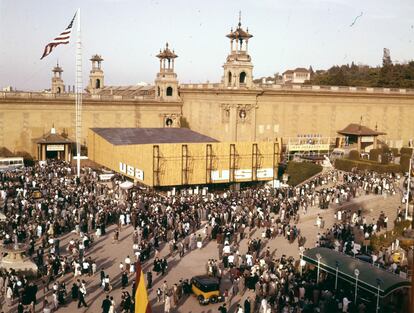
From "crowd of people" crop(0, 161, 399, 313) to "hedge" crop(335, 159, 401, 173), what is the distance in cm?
197

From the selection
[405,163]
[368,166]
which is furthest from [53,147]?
[405,163]

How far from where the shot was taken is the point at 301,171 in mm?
48188

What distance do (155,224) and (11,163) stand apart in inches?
933

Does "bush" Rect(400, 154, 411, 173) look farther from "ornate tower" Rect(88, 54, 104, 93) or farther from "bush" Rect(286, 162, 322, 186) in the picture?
"ornate tower" Rect(88, 54, 104, 93)

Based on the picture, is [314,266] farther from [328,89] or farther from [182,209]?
[328,89]

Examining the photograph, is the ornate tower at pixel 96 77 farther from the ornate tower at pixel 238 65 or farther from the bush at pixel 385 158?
the bush at pixel 385 158

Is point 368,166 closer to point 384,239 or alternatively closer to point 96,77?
point 384,239

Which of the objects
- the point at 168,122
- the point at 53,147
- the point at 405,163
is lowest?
the point at 405,163

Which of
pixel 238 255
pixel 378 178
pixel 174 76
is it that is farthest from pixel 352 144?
pixel 238 255

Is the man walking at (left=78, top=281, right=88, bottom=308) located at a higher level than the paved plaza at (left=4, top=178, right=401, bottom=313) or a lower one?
higher

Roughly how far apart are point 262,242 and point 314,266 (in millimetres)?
5767

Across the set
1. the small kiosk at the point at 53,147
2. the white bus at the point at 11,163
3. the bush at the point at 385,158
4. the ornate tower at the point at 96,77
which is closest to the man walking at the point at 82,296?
the white bus at the point at 11,163

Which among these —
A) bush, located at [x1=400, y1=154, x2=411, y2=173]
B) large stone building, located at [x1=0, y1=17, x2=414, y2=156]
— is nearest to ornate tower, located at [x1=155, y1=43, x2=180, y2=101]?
large stone building, located at [x1=0, y1=17, x2=414, y2=156]

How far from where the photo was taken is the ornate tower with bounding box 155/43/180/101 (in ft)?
204
